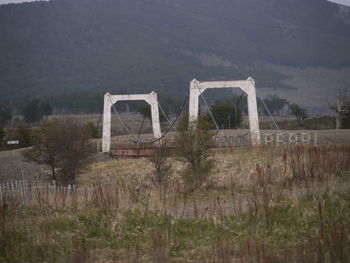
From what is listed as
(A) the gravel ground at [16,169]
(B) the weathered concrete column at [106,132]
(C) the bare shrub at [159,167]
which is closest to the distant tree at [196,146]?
(C) the bare shrub at [159,167]

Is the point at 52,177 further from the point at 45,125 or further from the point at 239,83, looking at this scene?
the point at 239,83

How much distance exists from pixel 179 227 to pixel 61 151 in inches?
611

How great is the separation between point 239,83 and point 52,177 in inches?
502

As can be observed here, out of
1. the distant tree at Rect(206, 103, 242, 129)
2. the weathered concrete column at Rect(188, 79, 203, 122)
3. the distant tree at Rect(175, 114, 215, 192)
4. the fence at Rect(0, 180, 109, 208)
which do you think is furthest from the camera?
the distant tree at Rect(206, 103, 242, 129)

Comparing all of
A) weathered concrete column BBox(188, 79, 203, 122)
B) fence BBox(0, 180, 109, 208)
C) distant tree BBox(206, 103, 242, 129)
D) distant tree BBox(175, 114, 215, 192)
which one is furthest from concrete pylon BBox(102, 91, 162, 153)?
distant tree BBox(206, 103, 242, 129)

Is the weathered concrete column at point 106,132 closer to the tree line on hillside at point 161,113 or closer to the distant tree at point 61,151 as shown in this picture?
the tree line on hillside at point 161,113

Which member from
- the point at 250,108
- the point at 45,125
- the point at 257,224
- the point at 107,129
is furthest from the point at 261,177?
the point at 107,129

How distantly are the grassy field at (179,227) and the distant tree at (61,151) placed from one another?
9880mm

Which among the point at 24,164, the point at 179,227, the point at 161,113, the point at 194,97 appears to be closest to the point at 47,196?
the point at 179,227

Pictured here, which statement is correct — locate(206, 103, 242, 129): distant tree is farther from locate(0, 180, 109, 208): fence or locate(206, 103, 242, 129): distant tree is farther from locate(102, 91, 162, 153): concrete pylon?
locate(0, 180, 109, 208): fence

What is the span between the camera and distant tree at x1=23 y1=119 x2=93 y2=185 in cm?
2409

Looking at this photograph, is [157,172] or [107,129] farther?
[107,129]

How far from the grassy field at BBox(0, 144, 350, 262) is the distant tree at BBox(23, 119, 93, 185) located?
988 cm

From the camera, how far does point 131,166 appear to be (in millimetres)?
29141
